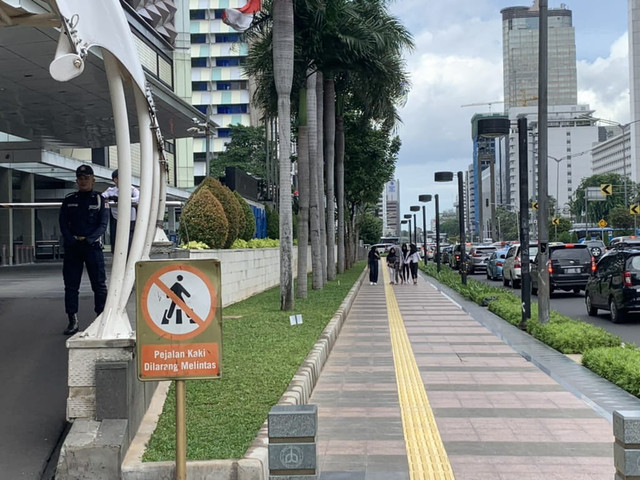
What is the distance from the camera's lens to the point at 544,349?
469 inches

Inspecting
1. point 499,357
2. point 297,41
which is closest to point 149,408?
point 499,357

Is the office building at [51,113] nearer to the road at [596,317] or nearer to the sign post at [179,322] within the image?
the sign post at [179,322]

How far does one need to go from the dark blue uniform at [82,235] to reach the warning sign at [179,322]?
11.6 feet

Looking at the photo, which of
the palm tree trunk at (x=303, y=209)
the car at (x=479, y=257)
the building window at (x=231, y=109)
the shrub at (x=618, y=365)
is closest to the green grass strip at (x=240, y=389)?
the shrub at (x=618, y=365)

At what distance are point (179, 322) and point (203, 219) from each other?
10919 millimetres

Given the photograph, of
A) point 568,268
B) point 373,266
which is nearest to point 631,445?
point 568,268

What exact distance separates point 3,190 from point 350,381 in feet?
78.3

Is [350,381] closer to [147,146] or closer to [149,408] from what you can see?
[149,408]

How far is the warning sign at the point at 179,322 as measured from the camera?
4500mm

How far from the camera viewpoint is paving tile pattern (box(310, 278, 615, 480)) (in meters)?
5.83

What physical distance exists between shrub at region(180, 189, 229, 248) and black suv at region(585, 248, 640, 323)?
325 inches

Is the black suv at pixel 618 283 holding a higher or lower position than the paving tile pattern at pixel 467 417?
higher

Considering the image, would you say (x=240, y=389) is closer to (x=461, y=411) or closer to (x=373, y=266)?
(x=461, y=411)

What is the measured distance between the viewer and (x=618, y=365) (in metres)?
9.06
